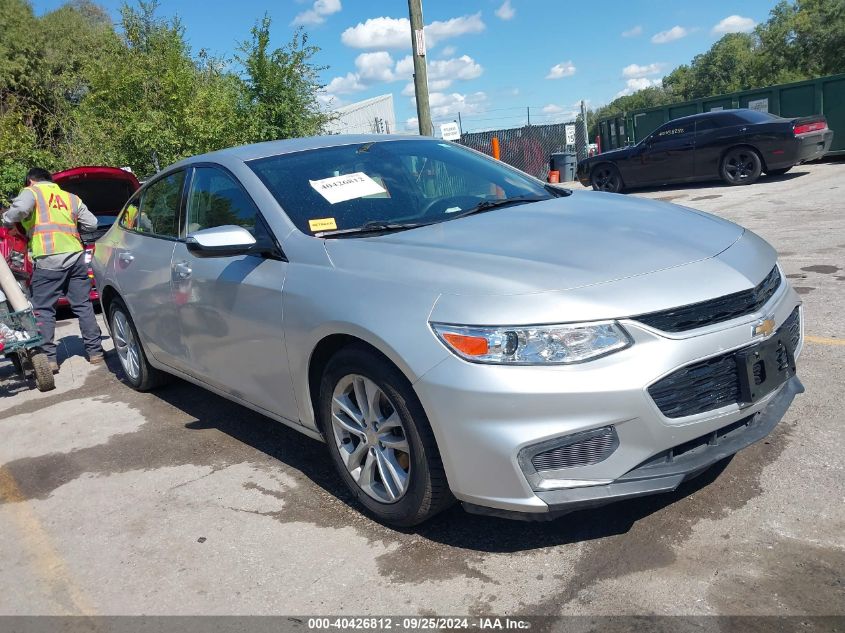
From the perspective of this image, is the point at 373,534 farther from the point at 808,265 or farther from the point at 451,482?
the point at 808,265

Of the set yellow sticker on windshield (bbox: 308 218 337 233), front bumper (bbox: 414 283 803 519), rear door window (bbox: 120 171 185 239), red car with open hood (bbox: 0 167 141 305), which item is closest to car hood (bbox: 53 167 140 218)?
red car with open hood (bbox: 0 167 141 305)

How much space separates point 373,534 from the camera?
10.9ft

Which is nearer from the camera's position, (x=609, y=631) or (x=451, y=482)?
(x=609, y=631)

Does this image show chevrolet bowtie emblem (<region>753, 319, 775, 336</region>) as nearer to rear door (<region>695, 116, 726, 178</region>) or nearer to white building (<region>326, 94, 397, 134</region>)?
rear door (<region>695, 116, 726, 178</region>)

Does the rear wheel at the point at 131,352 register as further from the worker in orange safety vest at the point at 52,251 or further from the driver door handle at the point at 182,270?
the driver door handle at the point at 182,270

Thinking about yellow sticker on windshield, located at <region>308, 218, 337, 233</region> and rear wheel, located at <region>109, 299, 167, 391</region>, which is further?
rear wheel, located at <region>109, 299, 167, 391</region>

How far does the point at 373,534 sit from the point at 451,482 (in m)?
0.65

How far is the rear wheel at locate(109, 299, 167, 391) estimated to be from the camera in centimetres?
561

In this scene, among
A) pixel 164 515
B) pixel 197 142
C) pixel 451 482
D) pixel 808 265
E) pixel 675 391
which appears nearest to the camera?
pixel 675 391

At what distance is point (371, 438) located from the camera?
10.7 ft

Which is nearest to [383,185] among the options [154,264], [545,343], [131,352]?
[545,343]

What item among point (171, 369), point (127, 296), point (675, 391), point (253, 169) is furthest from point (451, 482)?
point (127, 296)

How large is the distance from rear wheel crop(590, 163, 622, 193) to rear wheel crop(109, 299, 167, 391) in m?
13.2

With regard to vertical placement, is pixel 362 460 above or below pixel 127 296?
below
